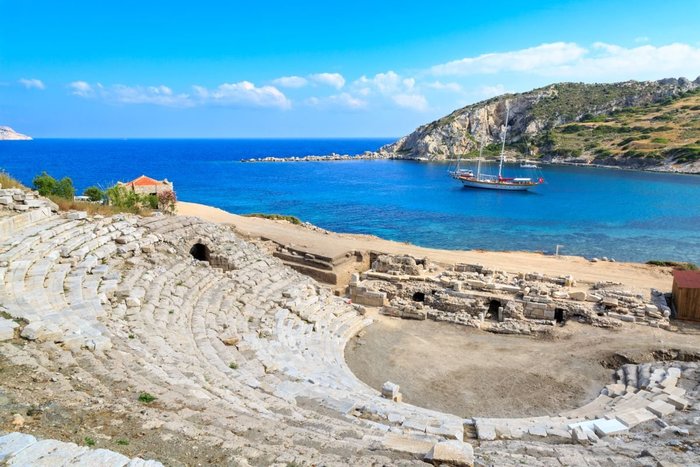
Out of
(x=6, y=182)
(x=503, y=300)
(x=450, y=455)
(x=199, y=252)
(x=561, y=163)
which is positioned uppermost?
(x=561, y=163)

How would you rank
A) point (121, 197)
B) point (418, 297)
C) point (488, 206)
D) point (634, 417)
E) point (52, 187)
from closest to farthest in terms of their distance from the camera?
point (634, 417) → point (418, 297) → point (52, 187) → point (121, 197) → point (488, 206)

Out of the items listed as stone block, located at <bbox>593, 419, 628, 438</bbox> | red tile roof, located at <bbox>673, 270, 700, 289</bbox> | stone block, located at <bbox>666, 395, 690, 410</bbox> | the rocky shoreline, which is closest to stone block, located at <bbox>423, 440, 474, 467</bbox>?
stone block, located at <bbox>593, 419, 628, 438</bbox>

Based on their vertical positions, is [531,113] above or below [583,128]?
above

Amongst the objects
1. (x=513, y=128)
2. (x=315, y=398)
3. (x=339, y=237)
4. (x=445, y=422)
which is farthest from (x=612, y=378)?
(x=513, y=128)

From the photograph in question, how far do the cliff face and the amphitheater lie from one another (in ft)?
393

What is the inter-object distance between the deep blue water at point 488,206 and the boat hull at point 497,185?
5.83 feet

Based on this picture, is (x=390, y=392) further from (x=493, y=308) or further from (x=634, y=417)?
(x=493, y=308)

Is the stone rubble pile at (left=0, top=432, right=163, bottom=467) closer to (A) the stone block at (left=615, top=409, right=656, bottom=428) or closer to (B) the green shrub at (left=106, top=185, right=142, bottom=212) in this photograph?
(A) the stone block at (left=615, top=409, right=656, bottom=428)

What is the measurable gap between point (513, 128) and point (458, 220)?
9352 cm

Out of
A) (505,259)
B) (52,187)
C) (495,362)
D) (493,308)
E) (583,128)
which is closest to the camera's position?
(495,362)

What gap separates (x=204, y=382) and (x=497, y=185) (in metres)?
78.1

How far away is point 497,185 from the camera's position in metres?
81.8

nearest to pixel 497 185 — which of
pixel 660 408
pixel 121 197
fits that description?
pixel 121 197

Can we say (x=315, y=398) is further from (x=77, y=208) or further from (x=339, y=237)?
(x=339, y=237)
